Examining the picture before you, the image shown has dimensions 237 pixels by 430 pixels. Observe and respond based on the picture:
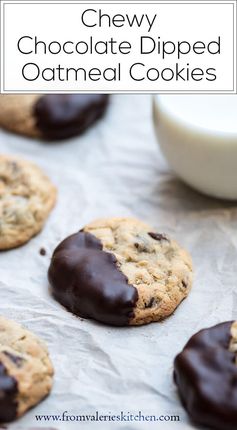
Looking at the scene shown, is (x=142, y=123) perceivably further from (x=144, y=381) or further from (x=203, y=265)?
(x=144, y=381)

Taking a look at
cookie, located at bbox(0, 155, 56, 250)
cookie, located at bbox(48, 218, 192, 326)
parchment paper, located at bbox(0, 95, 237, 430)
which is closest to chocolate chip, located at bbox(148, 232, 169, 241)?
cookie, located at bbox(48, 218, 192, 326)

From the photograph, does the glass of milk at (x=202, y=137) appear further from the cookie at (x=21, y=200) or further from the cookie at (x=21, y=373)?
the cookie at (x=21, y=373)

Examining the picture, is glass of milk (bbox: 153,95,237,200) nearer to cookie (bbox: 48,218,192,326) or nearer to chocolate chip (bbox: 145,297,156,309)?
cookie (bbox: 48,218,192,326)

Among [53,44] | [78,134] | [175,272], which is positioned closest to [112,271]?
[175,272]

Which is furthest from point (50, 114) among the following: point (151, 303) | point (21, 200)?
point (151, 303)

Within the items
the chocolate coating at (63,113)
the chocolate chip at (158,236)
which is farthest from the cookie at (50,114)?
the chocolate chip at (158,236)

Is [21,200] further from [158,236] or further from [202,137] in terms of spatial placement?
[202,137]
